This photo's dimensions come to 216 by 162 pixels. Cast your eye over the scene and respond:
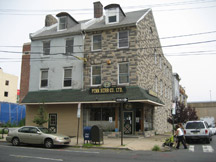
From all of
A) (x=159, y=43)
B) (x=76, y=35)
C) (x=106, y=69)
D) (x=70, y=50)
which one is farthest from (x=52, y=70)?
(x=159, y=43)

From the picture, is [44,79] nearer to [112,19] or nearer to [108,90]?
[108,90]

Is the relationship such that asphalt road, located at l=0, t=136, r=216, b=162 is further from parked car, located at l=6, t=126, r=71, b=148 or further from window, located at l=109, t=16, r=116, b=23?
window, located at l=109, t=16, r=116, b=23

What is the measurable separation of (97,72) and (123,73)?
256 cm

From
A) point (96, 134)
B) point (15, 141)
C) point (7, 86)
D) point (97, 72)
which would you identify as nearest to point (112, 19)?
point (97, 72)

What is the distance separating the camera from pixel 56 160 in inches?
412

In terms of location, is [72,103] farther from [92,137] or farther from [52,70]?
[92,137]

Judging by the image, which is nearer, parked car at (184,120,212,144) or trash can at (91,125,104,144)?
trash can at (91,125,104,144)

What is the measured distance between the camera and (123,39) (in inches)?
848

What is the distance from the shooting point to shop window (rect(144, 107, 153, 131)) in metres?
21.8

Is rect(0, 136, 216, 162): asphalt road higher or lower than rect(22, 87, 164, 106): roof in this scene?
lower

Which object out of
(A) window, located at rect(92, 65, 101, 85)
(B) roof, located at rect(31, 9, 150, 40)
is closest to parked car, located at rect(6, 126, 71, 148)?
(A) window, located at rect(92, 65, 101, 85)

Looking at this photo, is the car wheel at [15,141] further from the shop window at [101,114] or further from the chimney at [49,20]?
the chimney at [49,20]

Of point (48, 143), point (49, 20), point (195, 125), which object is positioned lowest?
point (48, 143)

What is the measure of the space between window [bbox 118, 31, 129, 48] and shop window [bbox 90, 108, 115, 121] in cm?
582
